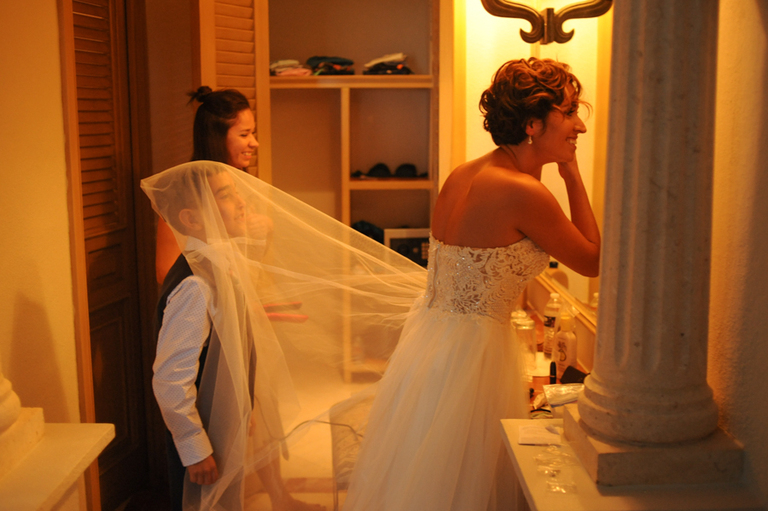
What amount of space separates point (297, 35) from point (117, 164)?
148 centimetres

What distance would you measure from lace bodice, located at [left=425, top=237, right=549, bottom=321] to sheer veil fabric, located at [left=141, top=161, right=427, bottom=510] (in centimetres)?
28

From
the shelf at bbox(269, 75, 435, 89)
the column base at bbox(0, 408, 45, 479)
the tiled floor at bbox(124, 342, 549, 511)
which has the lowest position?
the tiled floor at bbox(124, 342, 549, 511)

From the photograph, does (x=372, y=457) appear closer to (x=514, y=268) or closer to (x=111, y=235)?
(x=514, y=268)

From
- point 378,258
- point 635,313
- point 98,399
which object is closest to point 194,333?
point 378,258

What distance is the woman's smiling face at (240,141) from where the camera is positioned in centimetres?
212

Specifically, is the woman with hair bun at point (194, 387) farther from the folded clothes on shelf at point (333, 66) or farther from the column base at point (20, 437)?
the folded clothes on shelf at point (333, 66)

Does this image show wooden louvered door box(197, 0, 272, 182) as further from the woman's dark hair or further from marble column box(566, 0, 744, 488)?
marble column box(566, 0, 744, 488)

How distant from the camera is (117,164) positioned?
103 inches

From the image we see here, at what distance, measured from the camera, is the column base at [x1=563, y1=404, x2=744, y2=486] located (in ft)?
3.37

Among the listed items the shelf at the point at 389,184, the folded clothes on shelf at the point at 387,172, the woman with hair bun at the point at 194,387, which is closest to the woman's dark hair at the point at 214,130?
the woman with hair bun at the point at 194,387

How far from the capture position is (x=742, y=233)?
1.01m

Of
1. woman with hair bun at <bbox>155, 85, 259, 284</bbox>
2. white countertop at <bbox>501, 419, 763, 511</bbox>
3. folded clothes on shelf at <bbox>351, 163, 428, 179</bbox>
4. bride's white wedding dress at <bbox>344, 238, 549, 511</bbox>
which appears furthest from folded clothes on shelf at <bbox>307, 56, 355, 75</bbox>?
white countertop at <bbox>501, 419, 763, 511</bbox>

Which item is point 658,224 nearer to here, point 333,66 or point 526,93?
point 526,93

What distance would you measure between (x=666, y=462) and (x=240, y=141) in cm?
155
